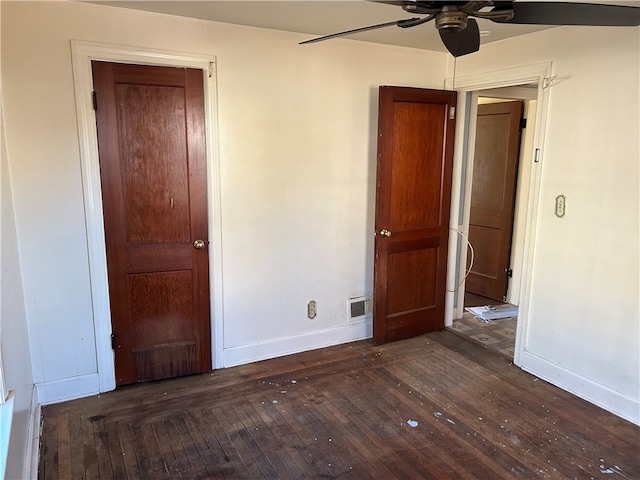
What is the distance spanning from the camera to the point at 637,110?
8.28 ft

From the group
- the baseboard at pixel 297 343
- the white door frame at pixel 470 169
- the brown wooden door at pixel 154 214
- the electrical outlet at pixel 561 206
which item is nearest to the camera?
the brown wooden door at pixel 154 214

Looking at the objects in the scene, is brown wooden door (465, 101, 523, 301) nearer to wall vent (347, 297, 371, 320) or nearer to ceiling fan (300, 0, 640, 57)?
wall vent (347, 297, 371, 320)

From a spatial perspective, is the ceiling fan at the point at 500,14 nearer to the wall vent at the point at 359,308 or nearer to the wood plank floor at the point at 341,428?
the wood plank floor at the point at 341,428

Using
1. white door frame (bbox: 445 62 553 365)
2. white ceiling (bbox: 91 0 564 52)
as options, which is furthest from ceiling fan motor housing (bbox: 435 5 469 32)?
white door frame (bbox: 445 62 553 365)

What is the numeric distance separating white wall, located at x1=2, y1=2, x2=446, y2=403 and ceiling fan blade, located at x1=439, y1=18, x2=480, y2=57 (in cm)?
143

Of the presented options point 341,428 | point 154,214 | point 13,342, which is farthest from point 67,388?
point 341,428

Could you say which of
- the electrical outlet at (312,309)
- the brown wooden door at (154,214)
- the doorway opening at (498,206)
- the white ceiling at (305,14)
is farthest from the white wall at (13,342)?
the doorway opening at (498,206)

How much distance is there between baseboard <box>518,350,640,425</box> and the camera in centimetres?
268

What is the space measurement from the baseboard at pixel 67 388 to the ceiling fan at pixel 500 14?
8.44 ft

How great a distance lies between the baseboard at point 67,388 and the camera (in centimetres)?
278

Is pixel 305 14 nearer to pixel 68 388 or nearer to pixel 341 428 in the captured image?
pixel 341 428

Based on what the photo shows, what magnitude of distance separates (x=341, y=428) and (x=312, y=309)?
1114 millimetres

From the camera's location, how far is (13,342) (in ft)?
6.97

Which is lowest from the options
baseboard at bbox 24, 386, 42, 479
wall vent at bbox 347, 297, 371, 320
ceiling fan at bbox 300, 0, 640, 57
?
baseboard at bbox 24, 386, 42, 479
